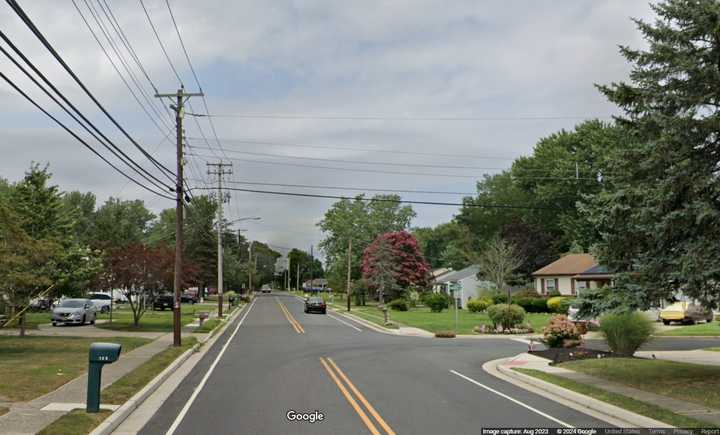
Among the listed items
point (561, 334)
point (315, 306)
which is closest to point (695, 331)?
point (561, 334)

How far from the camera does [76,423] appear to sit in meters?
9.95

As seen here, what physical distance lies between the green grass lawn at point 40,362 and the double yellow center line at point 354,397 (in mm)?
5957

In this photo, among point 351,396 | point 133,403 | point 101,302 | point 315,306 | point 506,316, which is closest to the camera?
Result: point 133,403

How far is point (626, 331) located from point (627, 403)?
7639 mm

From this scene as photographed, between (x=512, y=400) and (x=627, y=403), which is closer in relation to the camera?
(x=627, y=403)

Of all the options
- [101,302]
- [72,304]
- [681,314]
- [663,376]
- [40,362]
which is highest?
[101,302]

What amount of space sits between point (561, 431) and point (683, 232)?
550 cm

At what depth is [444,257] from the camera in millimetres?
101062

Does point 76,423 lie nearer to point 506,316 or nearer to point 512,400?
point 512,400

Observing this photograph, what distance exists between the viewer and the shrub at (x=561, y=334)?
72.8 feet

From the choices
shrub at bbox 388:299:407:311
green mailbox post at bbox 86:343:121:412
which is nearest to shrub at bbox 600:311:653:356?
green mailbox post at bbox 86:343:121:412

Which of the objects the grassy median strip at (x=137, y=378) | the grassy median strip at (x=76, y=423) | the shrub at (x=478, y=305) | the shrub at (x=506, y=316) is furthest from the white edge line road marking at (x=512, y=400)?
the shrub at (x=478, y=305)

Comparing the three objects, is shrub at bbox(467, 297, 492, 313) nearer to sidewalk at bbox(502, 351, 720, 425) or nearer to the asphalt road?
the asphalt road

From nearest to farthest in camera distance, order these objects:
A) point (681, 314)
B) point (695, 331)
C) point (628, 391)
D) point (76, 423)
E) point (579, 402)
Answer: point (76, 423) → point (579, 402) → point (628, 391) → point (695, 331) → point (681, 314)
